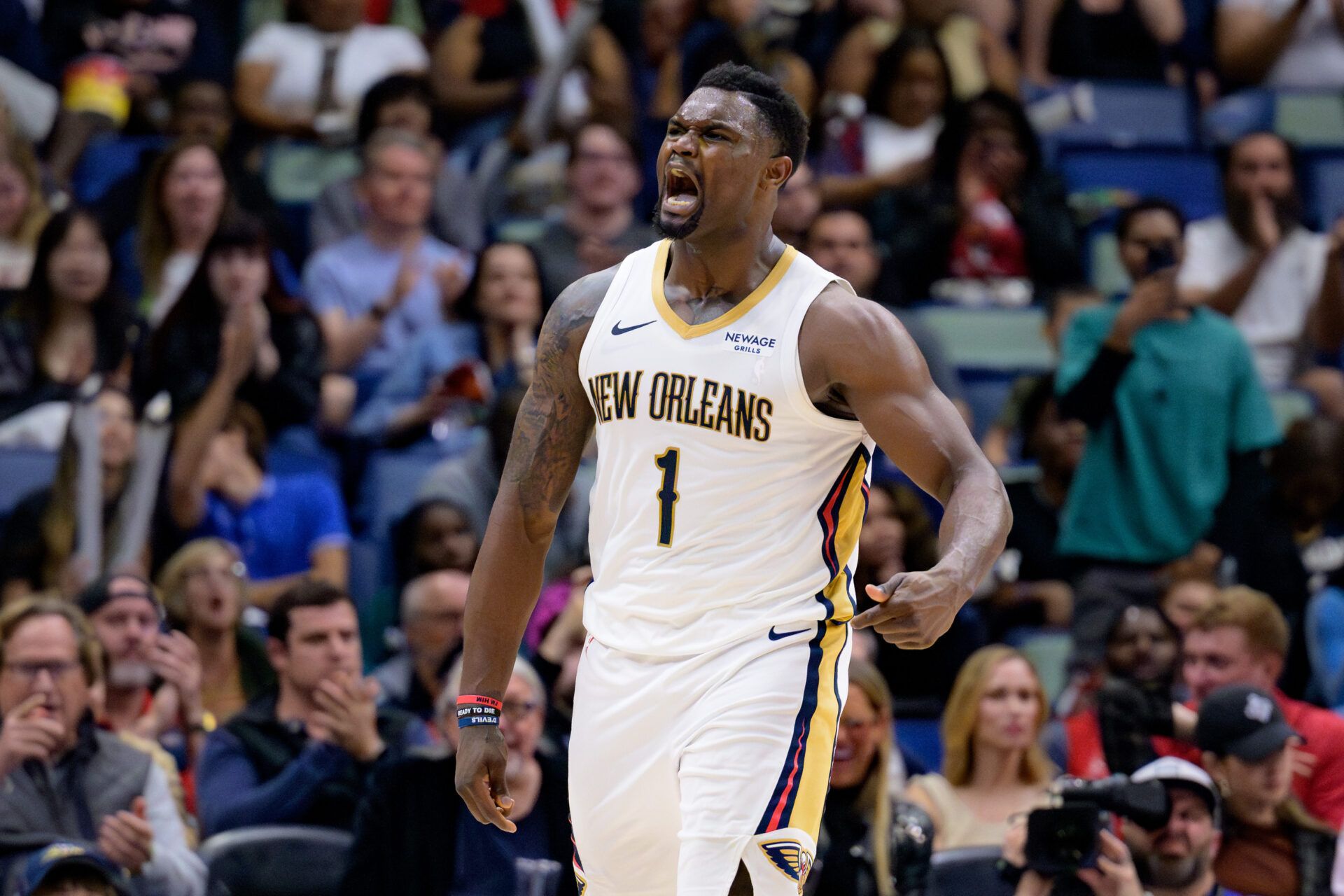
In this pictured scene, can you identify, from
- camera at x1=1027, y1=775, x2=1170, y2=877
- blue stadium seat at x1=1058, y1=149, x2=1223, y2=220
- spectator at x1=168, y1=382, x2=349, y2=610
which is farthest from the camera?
blue stadium seat at x1=1058, y1=149, x2=1223, y2=220

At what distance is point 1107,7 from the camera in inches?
451

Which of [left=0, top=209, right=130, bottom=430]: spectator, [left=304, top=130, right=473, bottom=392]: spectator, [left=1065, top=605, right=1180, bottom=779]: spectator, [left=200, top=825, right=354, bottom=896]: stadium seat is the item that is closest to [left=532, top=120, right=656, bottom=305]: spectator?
[left=304, top=130, right=473, bottom=392]: spectator

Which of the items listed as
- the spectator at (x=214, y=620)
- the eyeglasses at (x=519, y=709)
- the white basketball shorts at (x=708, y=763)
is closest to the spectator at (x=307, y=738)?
the eyeglasses at (x=519, y=709)

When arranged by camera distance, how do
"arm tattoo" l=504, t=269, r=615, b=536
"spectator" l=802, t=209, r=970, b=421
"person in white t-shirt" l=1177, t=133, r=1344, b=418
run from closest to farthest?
"arm tattoo" l=504, t=269, r=615, b=536, "spectator" l=802, t=209, r=970, b=421, "person in white t-shirt" l=1177, t=133, r=1344, b=418

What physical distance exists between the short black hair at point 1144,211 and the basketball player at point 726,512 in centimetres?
487

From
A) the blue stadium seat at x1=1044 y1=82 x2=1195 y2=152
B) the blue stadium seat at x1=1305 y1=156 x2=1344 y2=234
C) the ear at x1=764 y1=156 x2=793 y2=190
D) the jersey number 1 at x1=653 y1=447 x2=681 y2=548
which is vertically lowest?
the jersey number 1 at x1=653 y1=447 x2=681 y2=548

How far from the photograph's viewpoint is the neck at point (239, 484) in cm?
797

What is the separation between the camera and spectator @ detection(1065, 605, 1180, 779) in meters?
6.32

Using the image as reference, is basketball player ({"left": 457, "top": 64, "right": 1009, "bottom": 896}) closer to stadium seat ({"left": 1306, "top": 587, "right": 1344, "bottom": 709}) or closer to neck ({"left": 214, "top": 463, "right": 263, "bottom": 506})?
neck ({"left": 214, "top": 463, "right": 263, "bottom": 506})

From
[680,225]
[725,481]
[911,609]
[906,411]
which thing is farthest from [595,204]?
[911,609]

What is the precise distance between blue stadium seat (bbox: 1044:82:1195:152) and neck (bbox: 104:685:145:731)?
6761 mm

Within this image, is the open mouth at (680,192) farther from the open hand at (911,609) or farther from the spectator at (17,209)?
the spectator at (17,209)

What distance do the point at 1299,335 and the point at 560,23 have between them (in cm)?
423

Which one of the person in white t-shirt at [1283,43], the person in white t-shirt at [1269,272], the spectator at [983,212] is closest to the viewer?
the person in white t-shirt at [1269,272]
